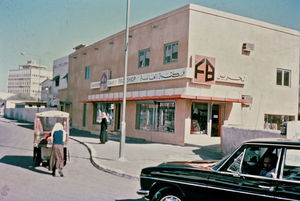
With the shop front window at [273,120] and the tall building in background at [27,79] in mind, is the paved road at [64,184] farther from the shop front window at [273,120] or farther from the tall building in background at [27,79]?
the tall building in background at [27,79]

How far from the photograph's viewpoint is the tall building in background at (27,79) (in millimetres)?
174000

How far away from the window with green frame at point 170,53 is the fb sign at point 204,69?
157 centimetres

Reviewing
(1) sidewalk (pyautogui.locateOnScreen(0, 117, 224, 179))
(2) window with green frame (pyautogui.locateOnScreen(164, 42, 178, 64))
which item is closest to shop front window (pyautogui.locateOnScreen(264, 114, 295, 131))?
(1) sidewalk (pyautogui.locateOnScreen(0, 117, 224, 179))

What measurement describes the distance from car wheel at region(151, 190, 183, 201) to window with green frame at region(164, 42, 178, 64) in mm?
13485

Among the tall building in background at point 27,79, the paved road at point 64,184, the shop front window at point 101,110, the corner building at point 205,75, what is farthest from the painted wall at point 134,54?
the tall building in background at point 27,79

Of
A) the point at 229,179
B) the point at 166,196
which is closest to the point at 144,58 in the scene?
the point at 166,196

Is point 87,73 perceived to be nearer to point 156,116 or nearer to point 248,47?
point 156,116

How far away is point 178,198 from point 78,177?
15.7 feet

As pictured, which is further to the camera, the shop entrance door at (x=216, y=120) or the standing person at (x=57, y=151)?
the shop entrance door at (x=216, y=120)

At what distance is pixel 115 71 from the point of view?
24.9 m

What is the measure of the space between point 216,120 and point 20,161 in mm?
11170

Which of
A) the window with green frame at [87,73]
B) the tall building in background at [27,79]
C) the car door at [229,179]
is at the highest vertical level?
the tall building in background at [27,79]

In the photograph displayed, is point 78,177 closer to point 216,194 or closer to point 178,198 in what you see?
point 178,198

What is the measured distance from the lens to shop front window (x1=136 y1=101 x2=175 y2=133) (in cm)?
1827
